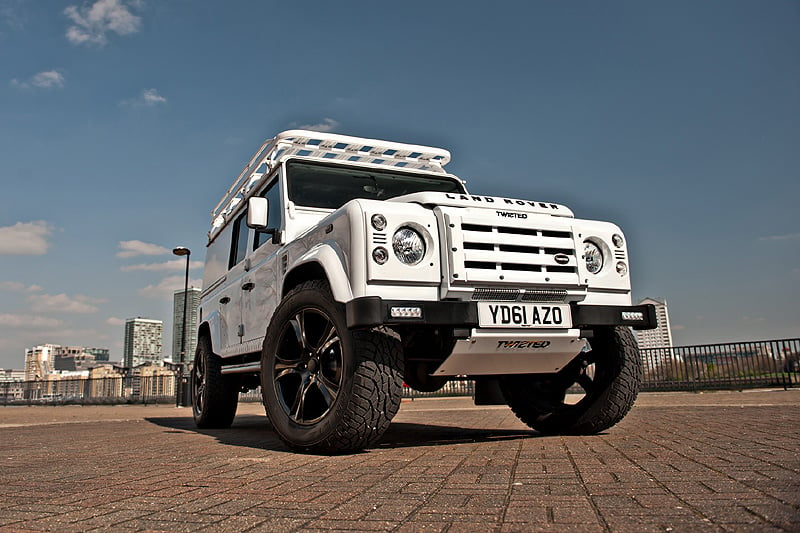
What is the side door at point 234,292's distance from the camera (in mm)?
6734

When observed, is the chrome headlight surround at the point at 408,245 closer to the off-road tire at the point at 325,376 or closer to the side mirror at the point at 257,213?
the off-road tire at the point at 325,376

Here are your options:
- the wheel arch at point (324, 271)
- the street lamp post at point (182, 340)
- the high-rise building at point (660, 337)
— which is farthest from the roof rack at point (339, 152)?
the street lamp post at point (182, 340)

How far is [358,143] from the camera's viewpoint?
6.42m

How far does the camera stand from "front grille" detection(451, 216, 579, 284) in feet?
13.4

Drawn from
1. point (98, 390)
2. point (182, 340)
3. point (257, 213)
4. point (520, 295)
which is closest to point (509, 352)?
point (520, 295)

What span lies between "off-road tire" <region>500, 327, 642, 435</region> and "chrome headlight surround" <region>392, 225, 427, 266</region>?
1.80 meters

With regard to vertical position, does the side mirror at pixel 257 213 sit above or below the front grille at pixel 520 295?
above

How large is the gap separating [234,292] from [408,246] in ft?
11.5

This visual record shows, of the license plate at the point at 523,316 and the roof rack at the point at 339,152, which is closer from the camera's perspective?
the license plate at the point at 523,316

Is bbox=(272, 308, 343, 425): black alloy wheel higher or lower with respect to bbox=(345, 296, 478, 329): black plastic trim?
lower

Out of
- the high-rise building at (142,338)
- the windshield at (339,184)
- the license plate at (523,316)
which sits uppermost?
the high-rise building at (142,338)

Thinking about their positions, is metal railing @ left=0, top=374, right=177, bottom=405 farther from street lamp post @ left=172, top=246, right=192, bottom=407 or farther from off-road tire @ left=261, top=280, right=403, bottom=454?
off-road tire @ left=261, top=280, right=403, bottom=454

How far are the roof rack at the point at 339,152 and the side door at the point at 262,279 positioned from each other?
1.21 ft

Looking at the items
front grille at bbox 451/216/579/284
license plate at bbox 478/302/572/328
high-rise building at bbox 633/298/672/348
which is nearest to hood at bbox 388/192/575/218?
front grille at bbox 451/216/579/284
